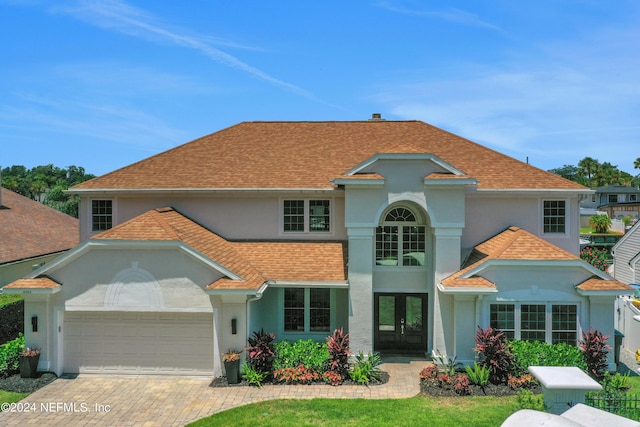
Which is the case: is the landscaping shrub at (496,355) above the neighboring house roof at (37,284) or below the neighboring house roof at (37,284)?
below

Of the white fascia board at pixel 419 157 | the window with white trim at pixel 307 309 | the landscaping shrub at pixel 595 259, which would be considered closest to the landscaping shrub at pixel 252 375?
the window with white trim at pixel 307 309

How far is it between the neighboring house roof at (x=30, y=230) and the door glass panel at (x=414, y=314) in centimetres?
1842

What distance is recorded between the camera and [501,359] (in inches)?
518

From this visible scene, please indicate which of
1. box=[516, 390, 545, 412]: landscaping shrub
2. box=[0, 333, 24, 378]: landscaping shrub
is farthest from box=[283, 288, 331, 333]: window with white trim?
box=[0, 333, 24, 378]: landscaping shrub

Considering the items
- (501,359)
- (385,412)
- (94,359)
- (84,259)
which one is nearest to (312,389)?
(385,412)

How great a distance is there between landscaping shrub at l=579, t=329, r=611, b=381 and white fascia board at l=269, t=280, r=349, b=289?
7937 mm

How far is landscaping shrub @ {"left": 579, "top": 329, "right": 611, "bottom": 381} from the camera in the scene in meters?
13.4

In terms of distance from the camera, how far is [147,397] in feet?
41.5

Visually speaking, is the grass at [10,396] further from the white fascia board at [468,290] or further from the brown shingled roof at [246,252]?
the white fascia board at [468,290]

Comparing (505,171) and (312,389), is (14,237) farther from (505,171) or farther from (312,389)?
(505,171)

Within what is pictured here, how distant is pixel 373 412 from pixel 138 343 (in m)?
8.18

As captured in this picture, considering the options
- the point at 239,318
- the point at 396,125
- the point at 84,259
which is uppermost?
the point at 396,125

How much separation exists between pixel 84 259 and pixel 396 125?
1508cm

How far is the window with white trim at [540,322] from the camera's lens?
1412cm
